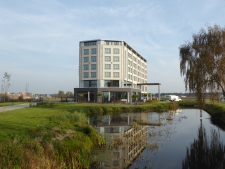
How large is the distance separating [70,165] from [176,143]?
787cm

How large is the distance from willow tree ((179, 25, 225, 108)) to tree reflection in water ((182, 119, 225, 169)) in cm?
379

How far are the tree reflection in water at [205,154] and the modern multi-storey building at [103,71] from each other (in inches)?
1593

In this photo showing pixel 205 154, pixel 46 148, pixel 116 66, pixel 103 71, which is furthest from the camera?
pixel 116 66

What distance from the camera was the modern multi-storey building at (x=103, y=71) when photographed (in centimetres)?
5528

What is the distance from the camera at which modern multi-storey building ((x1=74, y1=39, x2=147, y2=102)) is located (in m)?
55.3

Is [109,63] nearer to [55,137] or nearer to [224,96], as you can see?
[224,96]

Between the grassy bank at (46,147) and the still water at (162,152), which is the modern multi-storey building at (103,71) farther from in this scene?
the still water at (162,152)

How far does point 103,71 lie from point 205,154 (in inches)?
1812

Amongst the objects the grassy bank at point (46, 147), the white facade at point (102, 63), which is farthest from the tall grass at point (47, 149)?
the white facade at point (102, 63)

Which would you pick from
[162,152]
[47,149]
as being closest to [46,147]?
[47,149]

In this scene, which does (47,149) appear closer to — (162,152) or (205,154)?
(162,152)

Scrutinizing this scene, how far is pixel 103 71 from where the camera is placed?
56.8m

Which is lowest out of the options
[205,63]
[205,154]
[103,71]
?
[205,154]

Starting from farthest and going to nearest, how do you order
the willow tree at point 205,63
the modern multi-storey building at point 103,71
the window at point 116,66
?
the window at point 116,66 → the modern multi-storey building at point 103,71 → the willow tree at point 205,63
